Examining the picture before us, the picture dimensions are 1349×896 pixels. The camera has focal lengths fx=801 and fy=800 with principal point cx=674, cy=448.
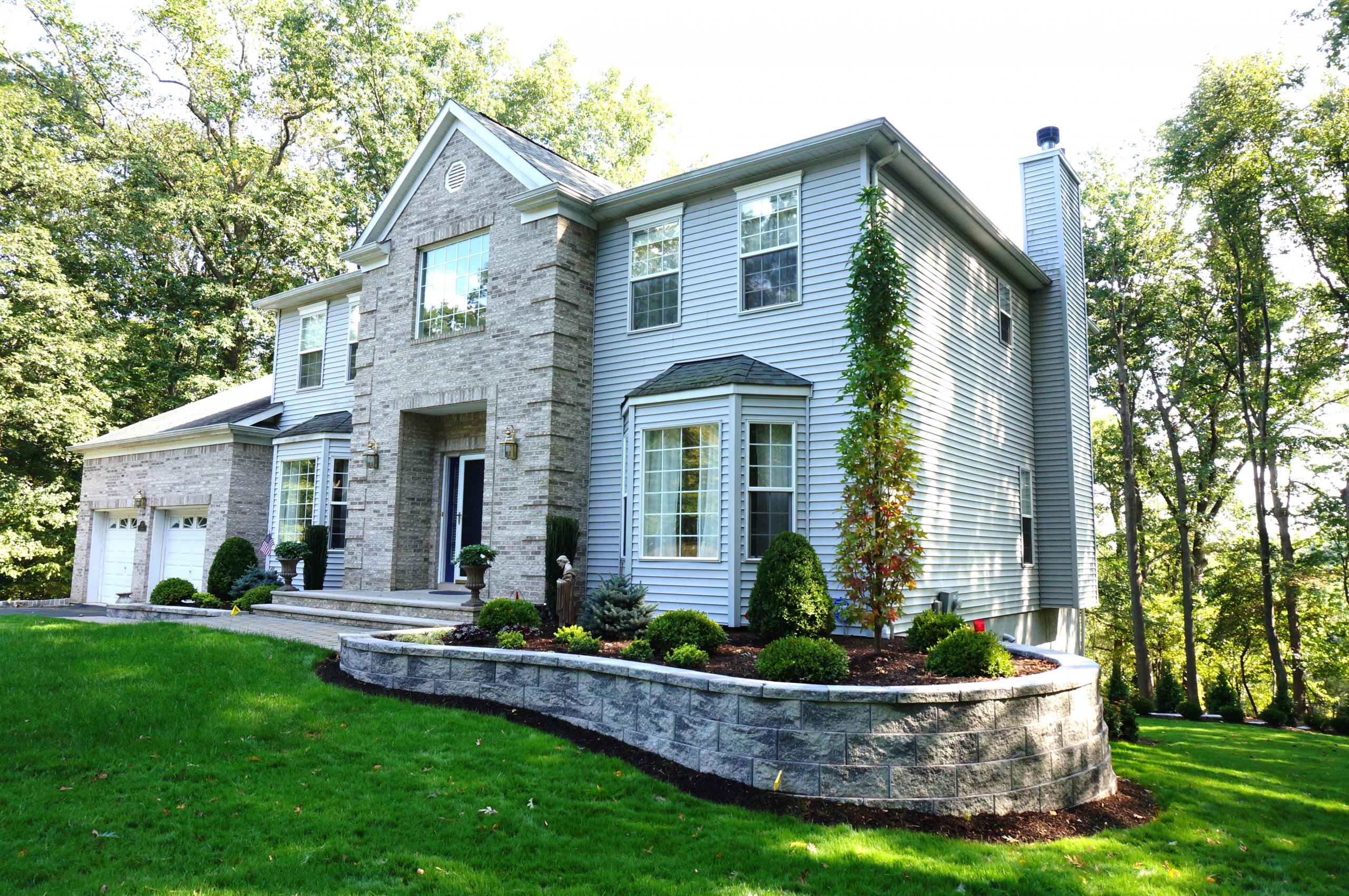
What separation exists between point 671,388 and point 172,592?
388 inches

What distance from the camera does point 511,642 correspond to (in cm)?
820

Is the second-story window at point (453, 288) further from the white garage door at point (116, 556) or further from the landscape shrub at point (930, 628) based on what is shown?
the white garage door at point (116, 556)

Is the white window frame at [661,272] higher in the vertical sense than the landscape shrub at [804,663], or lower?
higher

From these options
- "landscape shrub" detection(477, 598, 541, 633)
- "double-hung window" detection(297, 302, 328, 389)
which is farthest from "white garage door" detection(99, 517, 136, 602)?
"landscape shrub" detection(477, 598, 541, 633)

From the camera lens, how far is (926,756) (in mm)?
5715

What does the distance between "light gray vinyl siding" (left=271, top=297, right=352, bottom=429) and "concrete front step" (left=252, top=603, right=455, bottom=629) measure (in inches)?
207

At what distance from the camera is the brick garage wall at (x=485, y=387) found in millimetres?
11648

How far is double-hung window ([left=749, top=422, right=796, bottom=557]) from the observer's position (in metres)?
9.97

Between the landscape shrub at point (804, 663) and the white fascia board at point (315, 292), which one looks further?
the white fascia board at point (315, 292)

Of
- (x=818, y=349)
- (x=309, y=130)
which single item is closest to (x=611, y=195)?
(x=818, y=349)

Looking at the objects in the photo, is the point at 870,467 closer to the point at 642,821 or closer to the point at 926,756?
the point at 926,756

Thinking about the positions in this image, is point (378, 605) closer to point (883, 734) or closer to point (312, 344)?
point (883, 734)

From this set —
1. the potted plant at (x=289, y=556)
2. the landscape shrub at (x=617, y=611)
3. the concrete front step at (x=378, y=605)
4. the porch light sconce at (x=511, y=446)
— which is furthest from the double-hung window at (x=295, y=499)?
the landscape shrub at (x=617, y=611)

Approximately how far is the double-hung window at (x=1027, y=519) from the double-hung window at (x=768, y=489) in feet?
21.3
